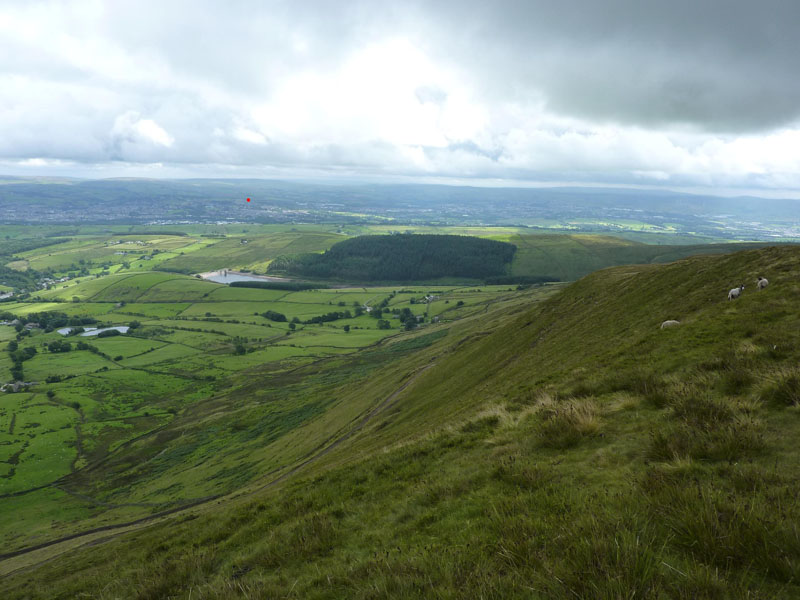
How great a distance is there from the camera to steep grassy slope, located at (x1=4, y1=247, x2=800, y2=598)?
15.8ft

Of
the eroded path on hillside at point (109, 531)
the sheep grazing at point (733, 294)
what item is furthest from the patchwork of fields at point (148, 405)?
the sheep grazing at point (733, 294)

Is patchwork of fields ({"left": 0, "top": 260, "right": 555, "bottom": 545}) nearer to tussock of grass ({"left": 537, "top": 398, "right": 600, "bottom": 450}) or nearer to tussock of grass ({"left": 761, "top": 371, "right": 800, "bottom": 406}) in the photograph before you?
tussock of grass ({"left": 537, "top": 398, "right": 600, "bottom": 450})

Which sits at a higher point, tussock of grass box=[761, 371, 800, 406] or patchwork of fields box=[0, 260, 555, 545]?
tussock of grass box=[761, 371, 800, 406]

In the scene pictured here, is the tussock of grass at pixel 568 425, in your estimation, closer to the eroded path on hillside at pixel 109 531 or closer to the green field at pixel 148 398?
the eroded path on hillside at pixel 109 531

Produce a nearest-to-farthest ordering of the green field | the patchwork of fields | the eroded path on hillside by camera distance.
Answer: the eroded path on hillside → the patchwork of fields → the green field

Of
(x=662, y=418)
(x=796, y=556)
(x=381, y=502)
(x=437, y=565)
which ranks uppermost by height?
(x=796, y=556)

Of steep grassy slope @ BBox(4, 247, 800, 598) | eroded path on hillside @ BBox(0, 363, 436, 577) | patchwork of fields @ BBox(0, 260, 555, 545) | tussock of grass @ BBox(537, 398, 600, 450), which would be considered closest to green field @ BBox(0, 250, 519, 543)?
patchwork of fields @ BBox(0, 260, 555, 545)

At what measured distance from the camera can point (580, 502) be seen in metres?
7.01

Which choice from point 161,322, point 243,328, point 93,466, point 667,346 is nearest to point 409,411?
point 667,346

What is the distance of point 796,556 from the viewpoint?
453 centimetres

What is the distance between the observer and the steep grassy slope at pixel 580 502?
4.81 meters

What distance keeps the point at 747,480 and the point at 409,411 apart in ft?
109

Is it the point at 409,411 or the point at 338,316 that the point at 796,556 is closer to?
the point at 409,411

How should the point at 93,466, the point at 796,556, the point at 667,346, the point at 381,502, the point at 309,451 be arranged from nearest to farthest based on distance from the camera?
the point at 796,556 → the point at 381,502 → the point at 667,346 → the point at 309,451 → the point at 93,466
